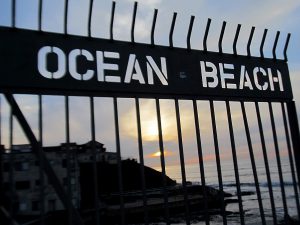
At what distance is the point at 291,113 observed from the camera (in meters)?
4.43

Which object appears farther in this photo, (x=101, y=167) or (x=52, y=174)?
(x=101, y=167)

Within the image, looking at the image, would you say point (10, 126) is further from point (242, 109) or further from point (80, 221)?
point (242, 109)

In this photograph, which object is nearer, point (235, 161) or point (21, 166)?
point (235, 161)

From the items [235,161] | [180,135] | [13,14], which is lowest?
[235,161]

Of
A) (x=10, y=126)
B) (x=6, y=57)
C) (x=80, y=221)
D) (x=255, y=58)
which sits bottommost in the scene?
(x=80, y=221)

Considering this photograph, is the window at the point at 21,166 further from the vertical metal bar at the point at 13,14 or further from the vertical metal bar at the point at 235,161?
the vertical metal bar at the point at 13,14

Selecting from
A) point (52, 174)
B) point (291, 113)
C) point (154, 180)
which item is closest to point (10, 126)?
point (52, 174)

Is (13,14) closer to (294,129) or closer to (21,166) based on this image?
(294,129)

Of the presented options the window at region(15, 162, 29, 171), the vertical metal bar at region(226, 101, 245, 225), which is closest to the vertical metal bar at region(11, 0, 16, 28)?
the vertical metal bar at region(226, 101, 245, 225)

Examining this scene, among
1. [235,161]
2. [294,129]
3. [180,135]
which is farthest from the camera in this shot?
[294,129]

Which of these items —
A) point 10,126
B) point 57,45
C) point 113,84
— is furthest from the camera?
point 113,84

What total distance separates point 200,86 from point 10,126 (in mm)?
1952

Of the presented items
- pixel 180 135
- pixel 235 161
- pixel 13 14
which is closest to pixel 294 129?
pixel 235 161

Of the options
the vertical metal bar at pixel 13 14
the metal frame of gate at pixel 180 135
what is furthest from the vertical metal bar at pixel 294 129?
the vertical metal bar at pixel 13 14
